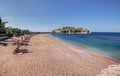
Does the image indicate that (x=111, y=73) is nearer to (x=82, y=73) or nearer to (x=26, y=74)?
(x=82, y=73)

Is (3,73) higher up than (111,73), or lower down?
lower down

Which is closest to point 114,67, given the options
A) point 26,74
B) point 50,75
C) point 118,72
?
point 118,72

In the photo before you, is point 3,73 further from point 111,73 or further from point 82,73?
point 111,73

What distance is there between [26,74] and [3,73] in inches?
60.2

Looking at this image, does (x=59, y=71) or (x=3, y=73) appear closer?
(x=3, y=73)

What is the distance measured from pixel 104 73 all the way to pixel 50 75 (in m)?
5.01

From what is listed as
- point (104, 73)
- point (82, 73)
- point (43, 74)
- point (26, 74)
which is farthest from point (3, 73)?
point (104, 73)

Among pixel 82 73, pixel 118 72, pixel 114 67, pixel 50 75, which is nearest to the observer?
pixel 118 72

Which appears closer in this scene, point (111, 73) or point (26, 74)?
point (111, 73)

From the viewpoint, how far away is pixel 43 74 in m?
11.7

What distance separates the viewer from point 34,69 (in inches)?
511

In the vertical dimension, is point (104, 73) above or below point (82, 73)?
above

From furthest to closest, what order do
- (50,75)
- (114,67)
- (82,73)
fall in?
(82,73), (50,75), (114,67)

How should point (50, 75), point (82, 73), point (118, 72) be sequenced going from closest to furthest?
point (118, 72)
point (50, 75)
point (82, 73)
